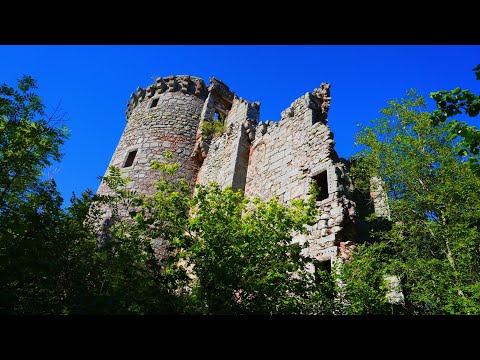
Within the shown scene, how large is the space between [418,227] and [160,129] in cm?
1097

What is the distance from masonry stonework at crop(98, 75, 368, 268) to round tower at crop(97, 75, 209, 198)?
4 centimetres

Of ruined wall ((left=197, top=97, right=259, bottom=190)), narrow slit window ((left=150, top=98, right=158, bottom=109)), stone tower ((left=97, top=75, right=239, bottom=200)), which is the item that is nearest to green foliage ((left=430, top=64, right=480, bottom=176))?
ruined wall ((left=197, top=97, right=259, bottom=190))

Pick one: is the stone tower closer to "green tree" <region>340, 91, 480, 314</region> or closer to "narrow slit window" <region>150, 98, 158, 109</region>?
"narrow slit window" <region>150, 98, 158, 109</region>

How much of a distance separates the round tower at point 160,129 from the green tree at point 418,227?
7388 mm

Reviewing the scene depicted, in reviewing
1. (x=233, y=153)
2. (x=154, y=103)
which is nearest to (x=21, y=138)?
(x=233, y=153)

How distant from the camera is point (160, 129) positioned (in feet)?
47.0

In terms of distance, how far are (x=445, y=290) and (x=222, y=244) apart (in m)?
4.26

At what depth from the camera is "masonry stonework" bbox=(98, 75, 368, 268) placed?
6.98 metres

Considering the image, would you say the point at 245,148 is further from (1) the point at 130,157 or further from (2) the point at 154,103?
(2) the point at 154,103

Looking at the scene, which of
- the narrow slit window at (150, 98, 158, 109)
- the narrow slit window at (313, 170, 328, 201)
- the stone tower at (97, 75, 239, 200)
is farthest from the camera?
the narrow slit window at (150, 98, 158, 109)

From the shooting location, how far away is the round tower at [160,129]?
510 inches

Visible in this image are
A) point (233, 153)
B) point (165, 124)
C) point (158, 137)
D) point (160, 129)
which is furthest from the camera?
point (165, 124)

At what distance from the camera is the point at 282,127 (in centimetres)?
1009
